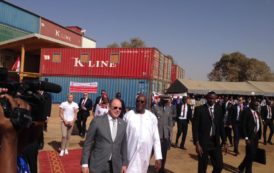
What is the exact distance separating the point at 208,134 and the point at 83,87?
2282 cm

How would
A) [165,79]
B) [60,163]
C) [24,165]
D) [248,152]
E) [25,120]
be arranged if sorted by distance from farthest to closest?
[165,79] < [60,163] < [248,152] < [24,165] < [25,120]

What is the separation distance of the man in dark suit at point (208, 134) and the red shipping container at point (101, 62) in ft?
65.2

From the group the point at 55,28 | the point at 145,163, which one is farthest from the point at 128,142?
the point at 55,28

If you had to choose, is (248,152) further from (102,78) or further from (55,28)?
(55,28)

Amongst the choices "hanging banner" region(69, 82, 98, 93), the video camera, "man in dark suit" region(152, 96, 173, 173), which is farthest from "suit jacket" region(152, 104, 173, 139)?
"hanging banner" region(69, 82, 98, 93)

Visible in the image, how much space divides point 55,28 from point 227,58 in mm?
40850

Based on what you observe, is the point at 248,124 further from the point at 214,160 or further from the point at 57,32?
the point at 57,32

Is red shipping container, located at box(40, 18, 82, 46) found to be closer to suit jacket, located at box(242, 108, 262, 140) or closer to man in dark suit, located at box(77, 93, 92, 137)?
man in dark suit, located at box(77, 93, 92, 137)

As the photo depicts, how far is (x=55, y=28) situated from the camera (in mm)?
45562

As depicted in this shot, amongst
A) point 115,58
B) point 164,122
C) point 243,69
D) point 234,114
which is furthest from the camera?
point 243,69

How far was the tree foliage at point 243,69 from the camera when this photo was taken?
71.1m

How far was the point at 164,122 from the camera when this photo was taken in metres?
8.71

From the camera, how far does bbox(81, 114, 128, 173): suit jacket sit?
4.93 m

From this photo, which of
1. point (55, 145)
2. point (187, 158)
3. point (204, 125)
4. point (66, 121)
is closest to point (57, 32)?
point (55, 145)
